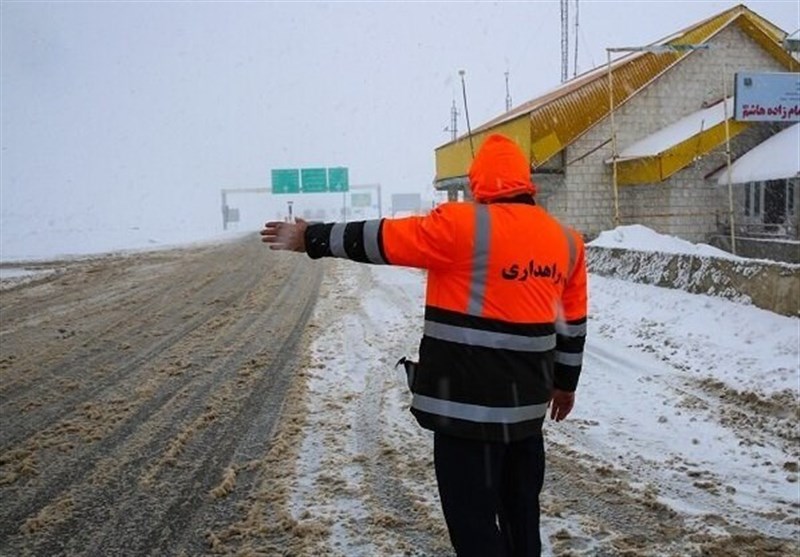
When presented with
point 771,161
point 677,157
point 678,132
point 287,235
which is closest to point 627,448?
point 287,235

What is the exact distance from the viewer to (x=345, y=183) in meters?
53.8

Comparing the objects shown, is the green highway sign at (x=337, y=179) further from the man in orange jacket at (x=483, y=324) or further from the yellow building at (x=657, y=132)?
the man in orange jacket at (x=483, y=324)

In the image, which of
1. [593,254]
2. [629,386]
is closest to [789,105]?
[593,254]

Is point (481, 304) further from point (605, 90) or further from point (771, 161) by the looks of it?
point (605, 90)

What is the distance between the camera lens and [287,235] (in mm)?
2955

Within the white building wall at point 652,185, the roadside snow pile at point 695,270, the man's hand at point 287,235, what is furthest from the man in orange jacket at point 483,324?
the white building wall at point 652,185

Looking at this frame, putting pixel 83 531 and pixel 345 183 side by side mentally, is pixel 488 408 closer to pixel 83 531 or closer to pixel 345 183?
pixel 83 531

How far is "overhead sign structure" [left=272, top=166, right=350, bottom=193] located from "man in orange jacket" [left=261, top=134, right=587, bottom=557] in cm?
5140

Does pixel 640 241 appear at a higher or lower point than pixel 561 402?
higher

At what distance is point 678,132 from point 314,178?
3670 centimetres

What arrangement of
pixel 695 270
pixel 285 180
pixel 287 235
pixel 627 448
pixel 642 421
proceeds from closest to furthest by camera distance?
pixel 287 235
pixel 627 448
pixel 642 421
pixel 695 270
pixel 285 180

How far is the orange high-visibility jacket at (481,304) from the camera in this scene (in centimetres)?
259

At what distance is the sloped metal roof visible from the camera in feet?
65.1

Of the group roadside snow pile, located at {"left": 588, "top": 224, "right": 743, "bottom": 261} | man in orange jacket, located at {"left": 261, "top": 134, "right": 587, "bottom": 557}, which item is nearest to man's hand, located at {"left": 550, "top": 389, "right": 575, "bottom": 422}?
man in orange jacket, located at {"left": 261, "top": 134, "right": 587, "bottom": 557}
